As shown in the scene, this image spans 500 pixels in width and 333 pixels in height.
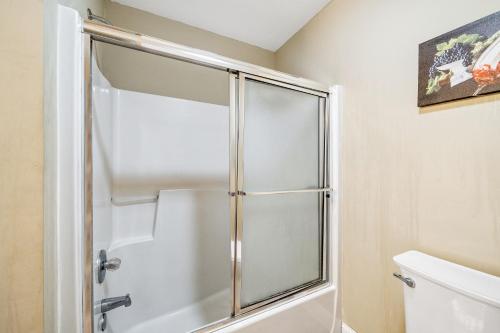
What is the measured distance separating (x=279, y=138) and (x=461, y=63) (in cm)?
86

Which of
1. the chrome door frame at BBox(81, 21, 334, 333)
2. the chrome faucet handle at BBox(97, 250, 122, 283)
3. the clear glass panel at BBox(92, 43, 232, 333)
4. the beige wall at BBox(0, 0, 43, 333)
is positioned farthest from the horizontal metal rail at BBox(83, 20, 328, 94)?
the chrome faucet handle at BBox(97, 250, 122, 283)

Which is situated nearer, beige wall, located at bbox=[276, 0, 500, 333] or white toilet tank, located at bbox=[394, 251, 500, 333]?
white toilet tank, located at bbox=[394, 251, 500, 333]

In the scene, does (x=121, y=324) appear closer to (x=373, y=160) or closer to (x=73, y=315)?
(x=73, y=315)

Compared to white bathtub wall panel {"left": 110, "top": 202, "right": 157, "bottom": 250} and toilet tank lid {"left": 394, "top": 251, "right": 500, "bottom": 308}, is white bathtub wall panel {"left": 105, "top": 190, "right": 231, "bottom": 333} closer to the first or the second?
white bathtub wall panel {"left": 110, "top": 202, "right": 157, "bottom": 250}

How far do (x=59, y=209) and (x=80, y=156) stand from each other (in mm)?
202

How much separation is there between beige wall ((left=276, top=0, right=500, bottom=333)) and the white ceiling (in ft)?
0.72

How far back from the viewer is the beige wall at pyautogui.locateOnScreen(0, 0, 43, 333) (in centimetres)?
58

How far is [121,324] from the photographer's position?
52.8 inches

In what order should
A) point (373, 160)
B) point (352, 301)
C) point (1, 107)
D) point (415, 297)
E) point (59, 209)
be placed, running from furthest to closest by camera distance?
point (352, 301), point (373, 160), point (415, 297), point (59, 209), point (1, 107)

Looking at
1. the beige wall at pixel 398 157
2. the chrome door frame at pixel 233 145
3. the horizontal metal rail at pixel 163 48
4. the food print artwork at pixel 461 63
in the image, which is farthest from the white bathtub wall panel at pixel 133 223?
the food print artwork at pixel 461 63

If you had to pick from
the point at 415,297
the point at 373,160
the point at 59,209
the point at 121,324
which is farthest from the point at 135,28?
the point at 415,297

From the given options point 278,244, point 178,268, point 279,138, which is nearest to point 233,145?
point 279,138

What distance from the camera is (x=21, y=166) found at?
60cm

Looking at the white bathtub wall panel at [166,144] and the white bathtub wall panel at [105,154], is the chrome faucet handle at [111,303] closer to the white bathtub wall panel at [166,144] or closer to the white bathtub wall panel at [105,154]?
the white bathtub wall panel at [105,154]
